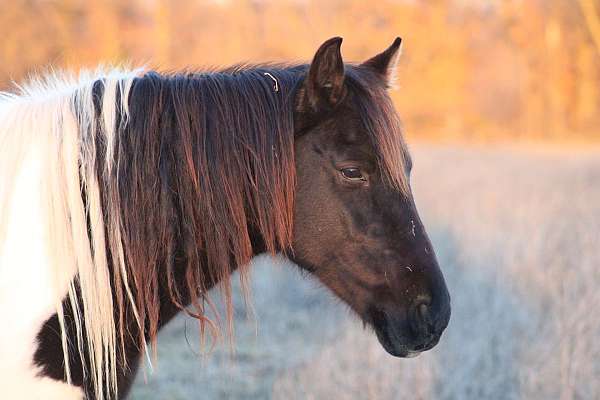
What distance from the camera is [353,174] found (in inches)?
87.3

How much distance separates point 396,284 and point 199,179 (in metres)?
0.77

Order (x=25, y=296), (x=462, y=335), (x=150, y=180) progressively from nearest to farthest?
1. (x=25, y=296)
2. (x=150, y=180)
3. (x=462, y=335)

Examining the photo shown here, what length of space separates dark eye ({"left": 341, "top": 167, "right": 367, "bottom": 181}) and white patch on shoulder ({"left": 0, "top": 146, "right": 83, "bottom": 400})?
982 mm

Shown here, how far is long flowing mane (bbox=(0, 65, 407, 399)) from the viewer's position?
2.04 meters

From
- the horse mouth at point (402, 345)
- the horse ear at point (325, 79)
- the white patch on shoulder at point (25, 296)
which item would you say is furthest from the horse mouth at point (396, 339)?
the white patch on shoulder at point (25, 296)

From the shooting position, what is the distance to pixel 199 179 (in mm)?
2145

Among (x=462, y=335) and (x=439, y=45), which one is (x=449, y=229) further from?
(x=439, y=45)

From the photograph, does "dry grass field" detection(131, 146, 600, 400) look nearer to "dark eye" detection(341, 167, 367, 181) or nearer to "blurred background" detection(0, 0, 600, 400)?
"blurred background" detection(0, 0, 600, 400)

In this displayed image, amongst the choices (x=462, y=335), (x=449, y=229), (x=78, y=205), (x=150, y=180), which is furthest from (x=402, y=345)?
(x=449, y=229)

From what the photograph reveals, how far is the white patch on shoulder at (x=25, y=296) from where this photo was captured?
6.47 feet

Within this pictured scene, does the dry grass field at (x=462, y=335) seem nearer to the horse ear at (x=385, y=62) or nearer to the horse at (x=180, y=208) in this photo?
the horse at (x=180, y=208)

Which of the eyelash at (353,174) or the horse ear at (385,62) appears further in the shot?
the horse ear at (385,62)

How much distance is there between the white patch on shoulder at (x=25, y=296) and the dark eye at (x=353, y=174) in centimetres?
98

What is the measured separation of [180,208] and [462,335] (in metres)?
3.76
